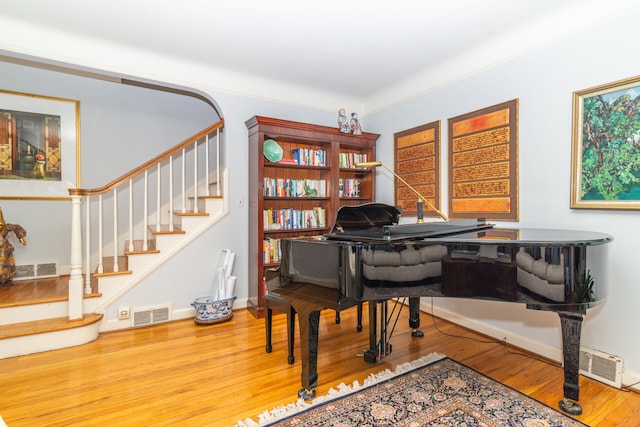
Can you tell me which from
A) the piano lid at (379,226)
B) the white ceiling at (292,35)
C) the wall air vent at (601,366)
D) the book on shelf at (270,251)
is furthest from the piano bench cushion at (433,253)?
the book on shelf at (270,251)

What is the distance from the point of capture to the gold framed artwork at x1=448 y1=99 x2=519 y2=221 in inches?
95.3

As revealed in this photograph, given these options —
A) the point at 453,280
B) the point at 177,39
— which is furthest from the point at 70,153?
the point at 453,280

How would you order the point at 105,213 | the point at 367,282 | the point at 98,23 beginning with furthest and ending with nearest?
1. the point at 105,213
2. the point at 98,23
3. the point at 367,282

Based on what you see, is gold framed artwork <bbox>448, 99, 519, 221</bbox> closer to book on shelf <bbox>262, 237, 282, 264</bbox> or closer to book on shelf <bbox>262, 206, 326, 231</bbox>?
book on shelf <bbox>262, 206, 326, 231</bbox>

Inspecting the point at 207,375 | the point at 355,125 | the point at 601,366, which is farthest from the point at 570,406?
the point at 355,125

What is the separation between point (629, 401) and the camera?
1716 mm

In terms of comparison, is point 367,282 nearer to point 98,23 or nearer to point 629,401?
point 629,401

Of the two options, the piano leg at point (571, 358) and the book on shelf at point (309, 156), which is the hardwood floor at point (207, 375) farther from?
the book on shelf at point (309, 156)

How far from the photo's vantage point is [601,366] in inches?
75.4

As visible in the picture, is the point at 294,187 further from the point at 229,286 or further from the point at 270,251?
the point at 229,286

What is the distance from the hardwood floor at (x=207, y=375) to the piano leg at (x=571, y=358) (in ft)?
0.26

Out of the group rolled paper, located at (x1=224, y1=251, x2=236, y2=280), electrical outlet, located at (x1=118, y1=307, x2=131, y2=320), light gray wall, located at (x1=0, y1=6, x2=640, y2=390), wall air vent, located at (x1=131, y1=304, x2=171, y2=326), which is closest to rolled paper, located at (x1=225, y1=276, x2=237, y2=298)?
rolled paper, located at (x1=224, y1=251, x2=236, y2=280)

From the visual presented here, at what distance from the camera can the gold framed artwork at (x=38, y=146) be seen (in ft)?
10.4

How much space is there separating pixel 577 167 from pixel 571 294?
3.45ft
